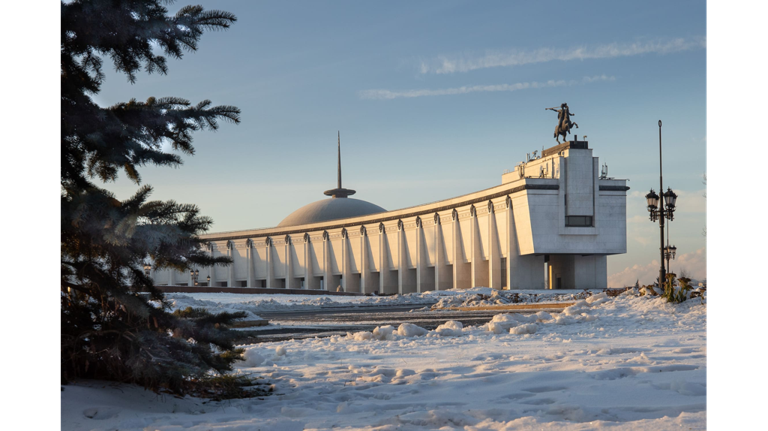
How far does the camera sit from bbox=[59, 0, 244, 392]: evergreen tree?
14.3ft

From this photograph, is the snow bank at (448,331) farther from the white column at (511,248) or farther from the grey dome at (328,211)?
the grey dome at (328,211)

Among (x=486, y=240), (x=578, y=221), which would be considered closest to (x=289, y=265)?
(x=486, y=240)

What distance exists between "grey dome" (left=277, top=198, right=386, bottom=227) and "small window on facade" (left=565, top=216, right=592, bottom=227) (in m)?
44.1

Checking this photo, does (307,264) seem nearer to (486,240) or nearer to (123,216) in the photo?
(486,240)

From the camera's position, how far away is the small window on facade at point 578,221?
6284 cm

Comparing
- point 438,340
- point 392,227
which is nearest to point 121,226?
point 438,340

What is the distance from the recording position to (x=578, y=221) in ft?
207

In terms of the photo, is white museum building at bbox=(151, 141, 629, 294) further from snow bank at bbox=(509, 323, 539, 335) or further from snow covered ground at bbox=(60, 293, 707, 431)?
snow covered ground at bbox=(60, 293, 707, 431)

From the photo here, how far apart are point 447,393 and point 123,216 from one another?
3005mm

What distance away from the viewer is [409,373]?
6.64 meters

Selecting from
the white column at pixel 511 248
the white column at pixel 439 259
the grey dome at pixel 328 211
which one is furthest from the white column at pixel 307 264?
the white column at pixel 511 248

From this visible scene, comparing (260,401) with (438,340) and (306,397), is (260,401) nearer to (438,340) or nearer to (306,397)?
(306,397)

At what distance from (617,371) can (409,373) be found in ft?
6.69
